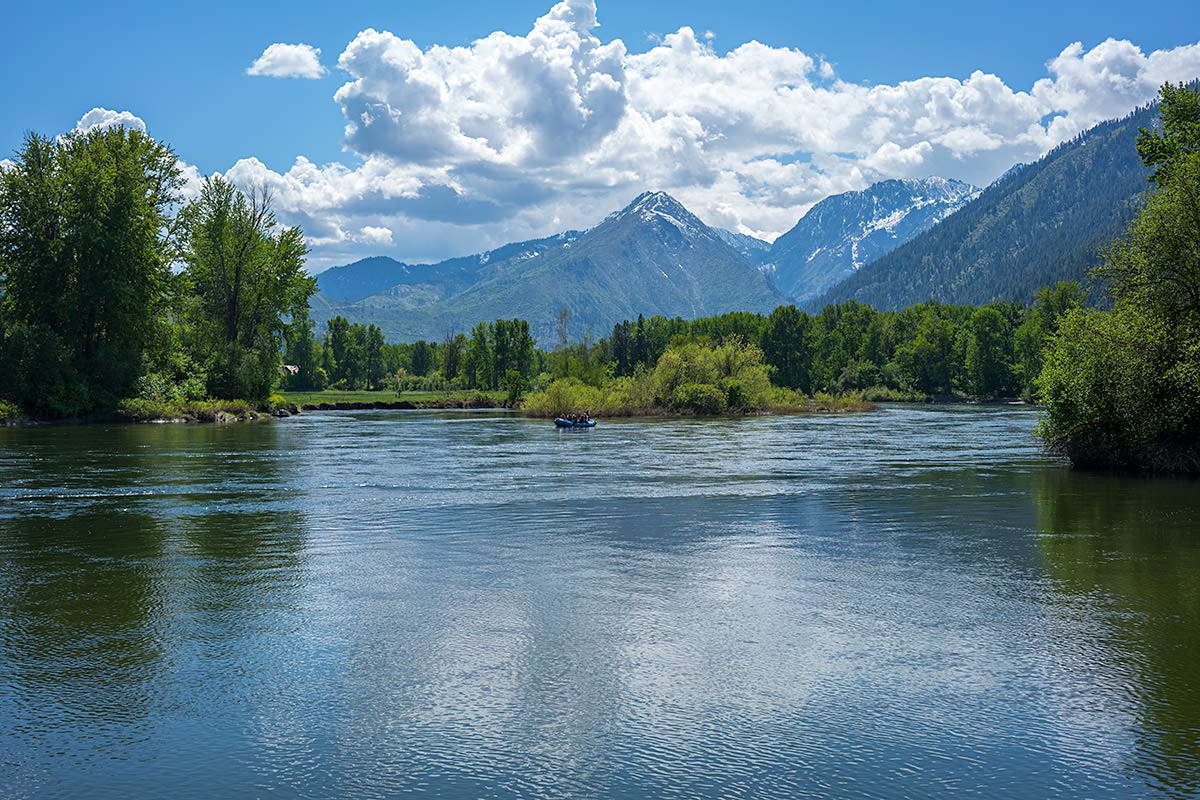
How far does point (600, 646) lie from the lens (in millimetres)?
13492

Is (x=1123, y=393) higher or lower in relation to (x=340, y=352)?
lower

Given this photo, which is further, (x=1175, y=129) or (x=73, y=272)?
(x=73, y=272)

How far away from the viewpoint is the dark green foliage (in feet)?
114

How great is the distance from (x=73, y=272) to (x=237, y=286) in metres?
21.2

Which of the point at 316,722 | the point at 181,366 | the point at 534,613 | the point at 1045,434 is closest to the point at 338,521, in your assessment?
the point at 534,613

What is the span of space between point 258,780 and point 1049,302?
535 ft

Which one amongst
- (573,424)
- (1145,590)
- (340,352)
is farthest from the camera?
(340,352)

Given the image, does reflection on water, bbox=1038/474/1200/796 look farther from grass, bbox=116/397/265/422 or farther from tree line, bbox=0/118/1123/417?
grass, bbox=116/397/265/422

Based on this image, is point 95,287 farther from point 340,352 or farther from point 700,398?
point 340,352

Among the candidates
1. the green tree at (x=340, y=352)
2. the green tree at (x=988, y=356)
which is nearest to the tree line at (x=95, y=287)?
the green tree at (x=340, y=352)

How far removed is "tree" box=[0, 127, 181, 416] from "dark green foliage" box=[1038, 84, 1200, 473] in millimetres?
72411

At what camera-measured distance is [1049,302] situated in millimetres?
149250

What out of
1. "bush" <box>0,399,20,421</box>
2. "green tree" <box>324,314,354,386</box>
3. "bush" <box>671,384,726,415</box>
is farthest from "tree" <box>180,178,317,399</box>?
"green tree" <box>324,314,354,386</box>

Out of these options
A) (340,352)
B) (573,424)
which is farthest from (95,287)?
(340,352)
